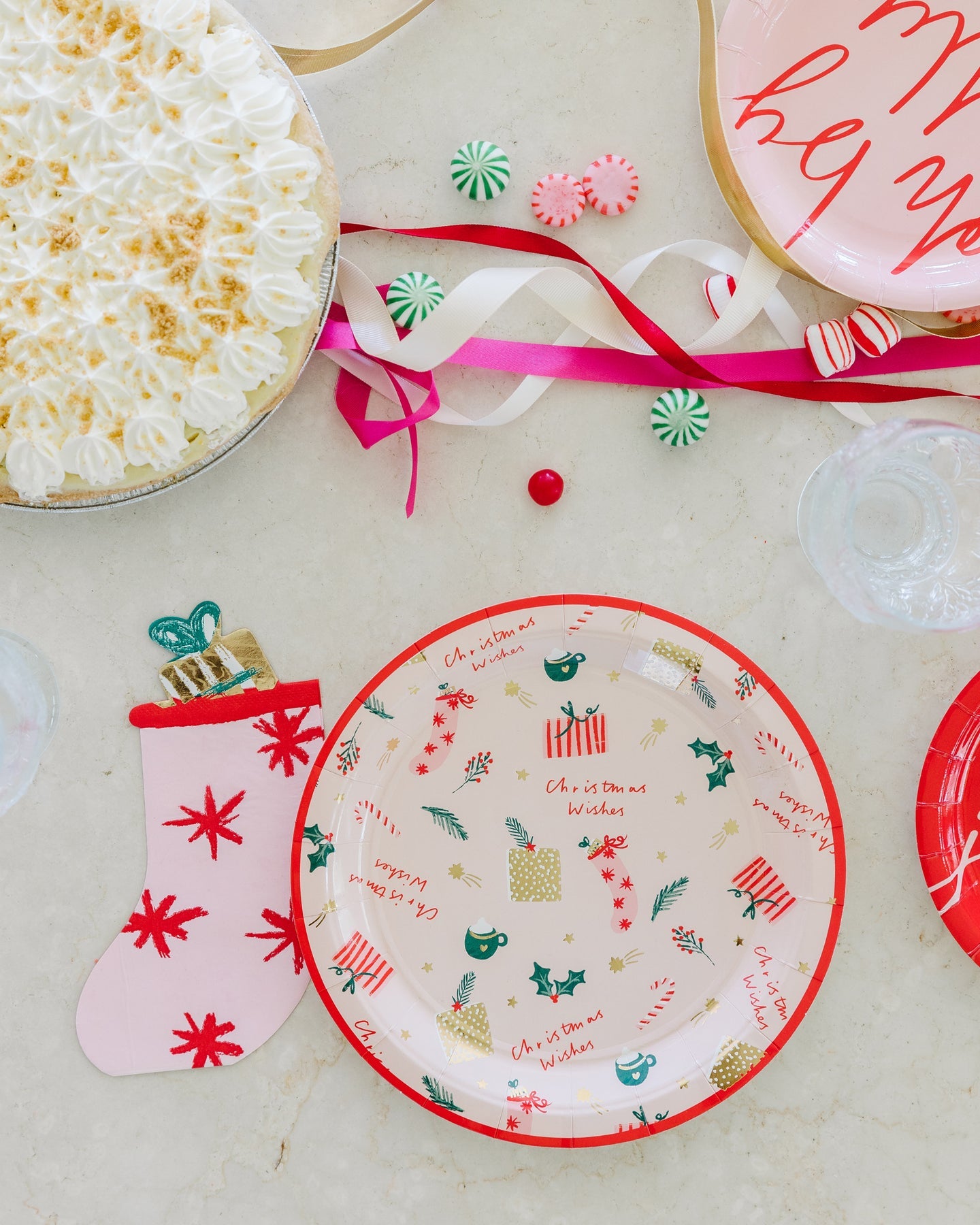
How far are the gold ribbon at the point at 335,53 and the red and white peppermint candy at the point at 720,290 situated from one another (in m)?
0.51

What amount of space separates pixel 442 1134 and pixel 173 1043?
403mm

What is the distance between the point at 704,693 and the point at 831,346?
0.48 meters

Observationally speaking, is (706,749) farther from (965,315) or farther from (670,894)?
(965,315)

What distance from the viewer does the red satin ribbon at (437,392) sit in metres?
1.06

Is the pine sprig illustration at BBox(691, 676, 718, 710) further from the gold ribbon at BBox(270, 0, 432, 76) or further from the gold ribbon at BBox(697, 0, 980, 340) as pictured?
the gold ribbon at BBox(270, 0, 432, 76)

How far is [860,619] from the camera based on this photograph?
3.73 feet

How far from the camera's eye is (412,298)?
1.04 metres

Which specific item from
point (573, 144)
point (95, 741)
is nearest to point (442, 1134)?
point (95, 741)

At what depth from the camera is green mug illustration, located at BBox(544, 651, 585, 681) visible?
1053mm

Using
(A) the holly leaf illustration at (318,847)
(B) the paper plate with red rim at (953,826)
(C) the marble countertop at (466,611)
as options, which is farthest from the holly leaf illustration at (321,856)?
(B) the paper plate with red rim at (953,826)

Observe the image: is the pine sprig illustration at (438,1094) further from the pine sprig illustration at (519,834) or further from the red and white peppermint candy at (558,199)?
the red and white peppermint candy at (558,199)

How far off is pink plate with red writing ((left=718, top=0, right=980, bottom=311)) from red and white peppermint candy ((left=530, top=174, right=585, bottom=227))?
0.64 feet

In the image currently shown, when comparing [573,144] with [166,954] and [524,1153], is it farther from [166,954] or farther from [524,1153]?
[524,1153]

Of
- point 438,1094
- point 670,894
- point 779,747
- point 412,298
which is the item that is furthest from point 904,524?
point 438,1094
